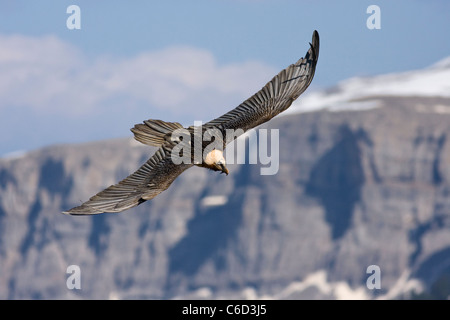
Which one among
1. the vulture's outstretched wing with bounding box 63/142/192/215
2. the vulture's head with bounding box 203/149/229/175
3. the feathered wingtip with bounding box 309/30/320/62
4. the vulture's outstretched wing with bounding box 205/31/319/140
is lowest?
the vulture's outstretched wing with bounding box 63/142/192/215

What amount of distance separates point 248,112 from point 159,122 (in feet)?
12.4

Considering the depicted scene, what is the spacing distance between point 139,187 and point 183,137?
2.30m

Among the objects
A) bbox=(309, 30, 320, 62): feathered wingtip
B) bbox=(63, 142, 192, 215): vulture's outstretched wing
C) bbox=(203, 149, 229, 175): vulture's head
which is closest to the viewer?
bbox=(63, 142, 192, 215): vulture's outstretched wing

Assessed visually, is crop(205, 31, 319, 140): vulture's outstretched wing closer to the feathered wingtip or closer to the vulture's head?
the feathered wingtip

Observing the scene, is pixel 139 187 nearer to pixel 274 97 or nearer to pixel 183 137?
pixel 183 137

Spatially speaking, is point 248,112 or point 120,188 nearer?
point 120,188

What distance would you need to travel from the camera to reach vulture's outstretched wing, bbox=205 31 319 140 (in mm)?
32406

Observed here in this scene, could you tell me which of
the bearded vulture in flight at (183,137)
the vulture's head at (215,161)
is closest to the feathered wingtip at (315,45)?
the bearded vulture in flight at (183,137)

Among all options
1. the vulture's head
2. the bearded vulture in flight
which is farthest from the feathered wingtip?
the vulture's head
